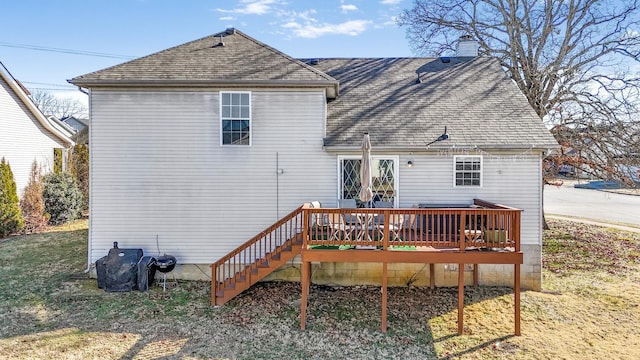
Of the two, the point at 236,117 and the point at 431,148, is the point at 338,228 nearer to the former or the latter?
the point at 431,148

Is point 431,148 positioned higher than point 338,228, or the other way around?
point 431,148

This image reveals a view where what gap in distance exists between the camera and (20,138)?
1508 cm

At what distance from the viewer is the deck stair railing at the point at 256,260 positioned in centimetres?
780

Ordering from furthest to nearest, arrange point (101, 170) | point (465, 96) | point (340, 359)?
point (465, 96) → point (101, 170) → point (340, 359)

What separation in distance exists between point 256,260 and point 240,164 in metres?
2.45

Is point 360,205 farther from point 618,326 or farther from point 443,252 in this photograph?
point 618,326

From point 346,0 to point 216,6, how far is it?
17.5ft

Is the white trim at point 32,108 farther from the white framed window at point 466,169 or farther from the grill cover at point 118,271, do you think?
the white framed window at point 466,169

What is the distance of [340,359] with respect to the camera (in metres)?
5.95

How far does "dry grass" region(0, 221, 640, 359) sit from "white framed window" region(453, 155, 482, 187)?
2.71 metres

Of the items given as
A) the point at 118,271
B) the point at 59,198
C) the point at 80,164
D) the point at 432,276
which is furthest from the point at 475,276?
the point at 80,164

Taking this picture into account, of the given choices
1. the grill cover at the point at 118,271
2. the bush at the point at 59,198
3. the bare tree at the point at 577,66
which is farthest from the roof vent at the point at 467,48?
the bush at the point at 59,198

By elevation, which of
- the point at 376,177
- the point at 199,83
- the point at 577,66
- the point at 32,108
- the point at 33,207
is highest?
the point at 577,66

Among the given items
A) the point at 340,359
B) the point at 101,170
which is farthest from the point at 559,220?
the point at 101,170
